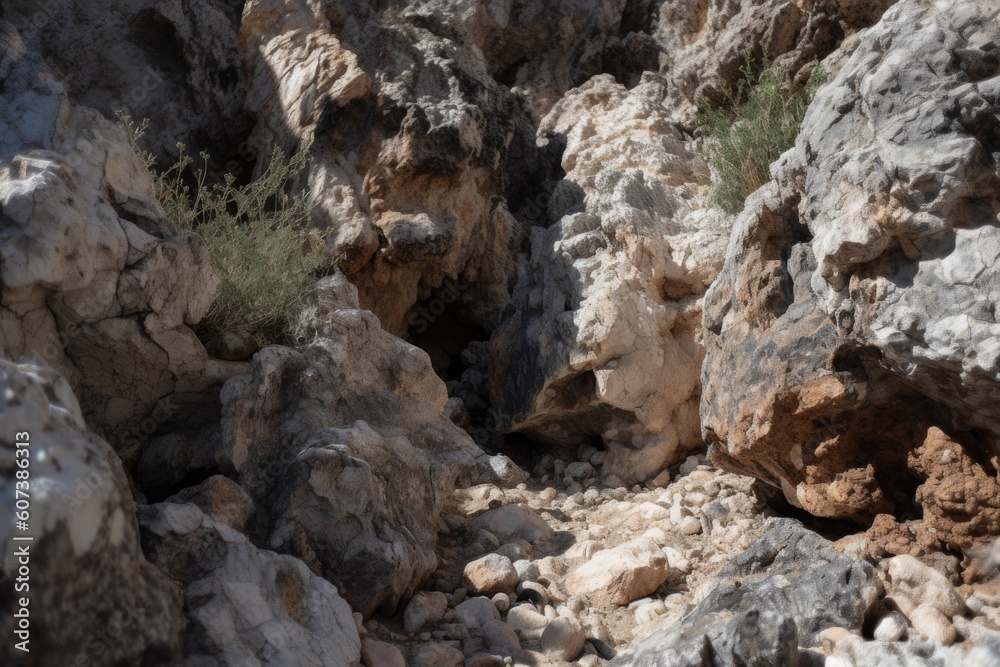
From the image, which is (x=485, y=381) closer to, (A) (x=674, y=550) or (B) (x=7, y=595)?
(A) (x=674, y=550)

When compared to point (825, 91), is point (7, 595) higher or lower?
lower

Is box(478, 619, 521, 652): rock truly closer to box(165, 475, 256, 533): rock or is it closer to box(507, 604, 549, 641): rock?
box(507, 604, 549, 641): rock

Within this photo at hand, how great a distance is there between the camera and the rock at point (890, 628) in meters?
2.42

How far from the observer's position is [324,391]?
387cm

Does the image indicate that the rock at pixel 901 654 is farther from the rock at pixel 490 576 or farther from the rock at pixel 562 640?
the rock at pixel 490 576

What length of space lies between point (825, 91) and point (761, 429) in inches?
59.1

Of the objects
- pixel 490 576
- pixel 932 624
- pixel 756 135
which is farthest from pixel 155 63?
pixel 932 624

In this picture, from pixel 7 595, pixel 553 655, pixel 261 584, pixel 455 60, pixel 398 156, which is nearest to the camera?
pixel 7 595

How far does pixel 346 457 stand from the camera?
10.7 feet

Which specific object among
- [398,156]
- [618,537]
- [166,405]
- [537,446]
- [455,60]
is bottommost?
[537,446]

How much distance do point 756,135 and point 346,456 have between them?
358cm

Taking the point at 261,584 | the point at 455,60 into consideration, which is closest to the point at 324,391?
the point at 261,584

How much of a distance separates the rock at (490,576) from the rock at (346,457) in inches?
6.9

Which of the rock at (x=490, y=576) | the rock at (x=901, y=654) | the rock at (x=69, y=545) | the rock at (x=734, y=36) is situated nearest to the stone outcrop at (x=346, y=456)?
the rock at (x=490, y=576)
